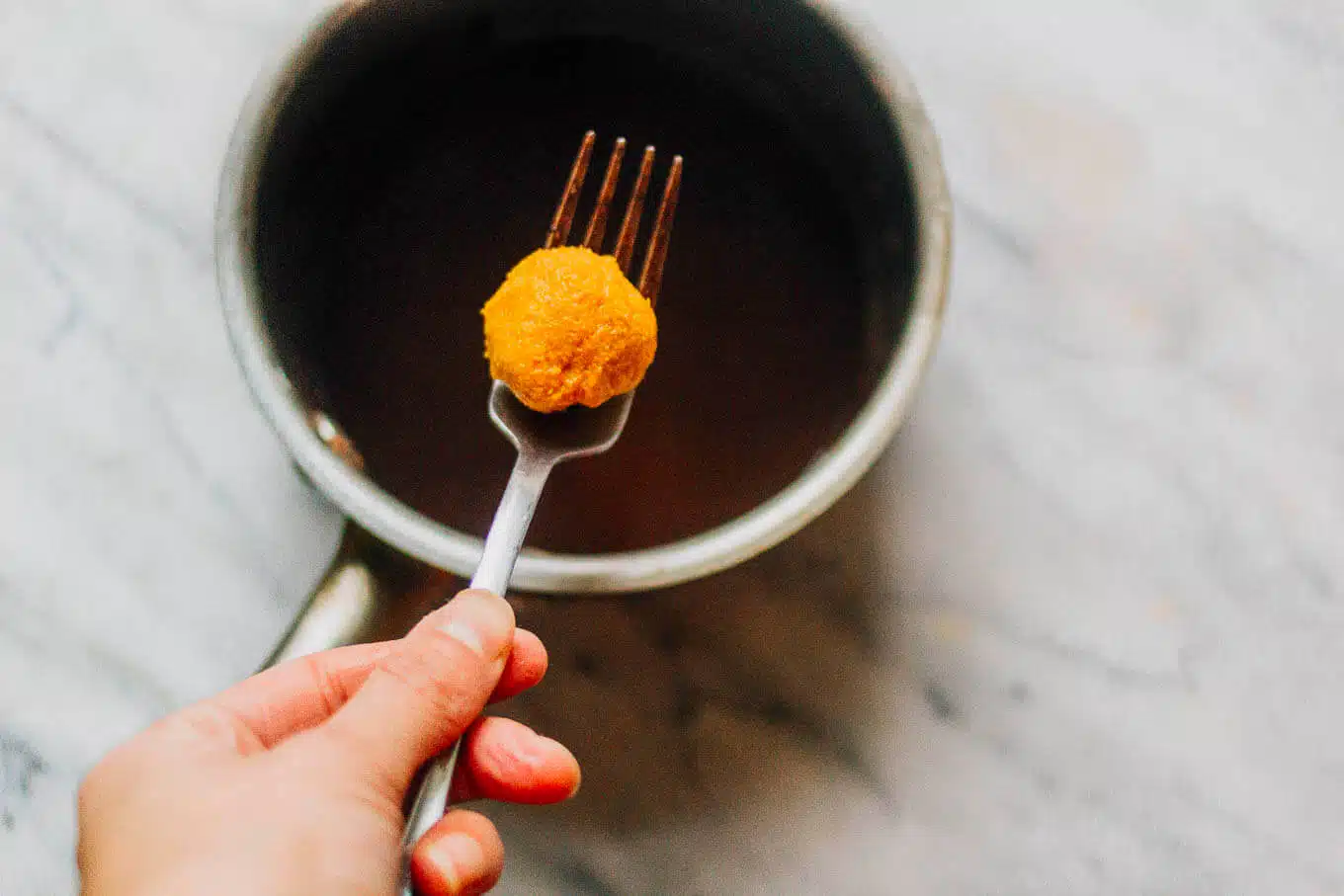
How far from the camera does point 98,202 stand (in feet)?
1.70

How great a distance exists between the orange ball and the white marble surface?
0.41 feet

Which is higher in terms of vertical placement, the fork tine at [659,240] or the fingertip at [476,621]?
the fork tine at [659,240]

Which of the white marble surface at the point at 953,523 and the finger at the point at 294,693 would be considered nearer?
the finger at the point at 294,693

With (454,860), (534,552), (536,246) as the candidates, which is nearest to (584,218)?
(536,246)

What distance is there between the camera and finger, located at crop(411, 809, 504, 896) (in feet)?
1.11

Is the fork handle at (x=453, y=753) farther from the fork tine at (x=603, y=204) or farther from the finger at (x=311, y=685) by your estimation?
the fork tine at (x=603, y=204)

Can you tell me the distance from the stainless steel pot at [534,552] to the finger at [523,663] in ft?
0.11

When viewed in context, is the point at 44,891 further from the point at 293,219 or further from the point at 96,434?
the point at 293,219

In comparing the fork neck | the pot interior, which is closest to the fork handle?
the fork neck

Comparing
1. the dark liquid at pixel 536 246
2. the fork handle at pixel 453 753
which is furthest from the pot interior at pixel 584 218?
the fork handle at pixel 453 753

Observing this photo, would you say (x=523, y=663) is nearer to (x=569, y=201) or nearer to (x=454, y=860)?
(x=454, y=860)

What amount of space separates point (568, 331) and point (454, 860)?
0.18 m

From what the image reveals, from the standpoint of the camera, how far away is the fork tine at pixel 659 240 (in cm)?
44

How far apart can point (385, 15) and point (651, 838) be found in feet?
1.17
